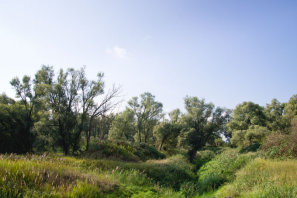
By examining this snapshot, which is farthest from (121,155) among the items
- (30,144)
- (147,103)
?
(147,103)

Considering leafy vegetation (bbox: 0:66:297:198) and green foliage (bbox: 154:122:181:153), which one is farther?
green foliage (bbox: 154:122:181:153)

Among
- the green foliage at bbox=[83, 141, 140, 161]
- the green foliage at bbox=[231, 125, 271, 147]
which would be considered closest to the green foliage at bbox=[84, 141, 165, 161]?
the green foliage at bbox=[83, 141, 140, 161]

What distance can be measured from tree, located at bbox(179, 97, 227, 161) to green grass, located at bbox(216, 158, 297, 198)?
18.2 m

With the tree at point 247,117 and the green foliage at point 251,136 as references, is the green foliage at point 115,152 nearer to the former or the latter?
the green foliage at point 251,136

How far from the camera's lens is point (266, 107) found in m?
45.7

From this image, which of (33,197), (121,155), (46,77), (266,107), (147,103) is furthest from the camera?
(266,107)

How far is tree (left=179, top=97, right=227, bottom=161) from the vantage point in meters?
27.7

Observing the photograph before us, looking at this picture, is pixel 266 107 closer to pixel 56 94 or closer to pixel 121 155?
pixel 121 155

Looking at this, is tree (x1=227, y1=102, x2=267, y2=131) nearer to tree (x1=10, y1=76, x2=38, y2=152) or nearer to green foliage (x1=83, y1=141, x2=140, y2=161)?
green foliage (x1=83, y1=141, x2=140, y2=161)

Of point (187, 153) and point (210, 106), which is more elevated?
point (210, 106)

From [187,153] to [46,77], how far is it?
941 inches

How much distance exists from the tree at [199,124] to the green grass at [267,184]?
18.2 m

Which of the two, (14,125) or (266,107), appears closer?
(14,125)

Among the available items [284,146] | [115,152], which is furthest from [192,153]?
[284,146]
